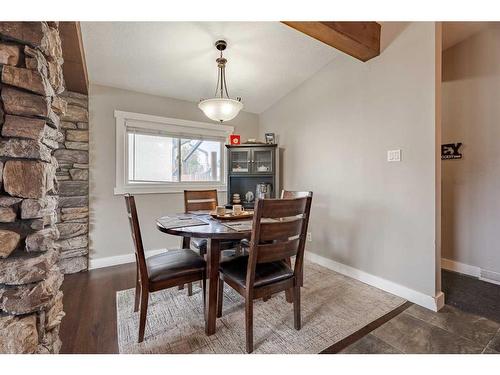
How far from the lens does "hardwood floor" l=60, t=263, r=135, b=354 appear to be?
5.05 feet

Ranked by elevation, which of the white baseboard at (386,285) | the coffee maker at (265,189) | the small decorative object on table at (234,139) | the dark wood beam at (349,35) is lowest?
the white baseboard at (386,285)

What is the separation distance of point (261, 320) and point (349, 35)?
2.54m

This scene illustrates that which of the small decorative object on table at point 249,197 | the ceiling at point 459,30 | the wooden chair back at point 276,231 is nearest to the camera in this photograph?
the wooden chair back at point 276,231

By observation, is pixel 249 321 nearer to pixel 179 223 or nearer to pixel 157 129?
pixel 179 223

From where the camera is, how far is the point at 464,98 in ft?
8.79

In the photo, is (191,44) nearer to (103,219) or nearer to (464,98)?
(103,219)

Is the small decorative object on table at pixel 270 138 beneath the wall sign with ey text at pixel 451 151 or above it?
above

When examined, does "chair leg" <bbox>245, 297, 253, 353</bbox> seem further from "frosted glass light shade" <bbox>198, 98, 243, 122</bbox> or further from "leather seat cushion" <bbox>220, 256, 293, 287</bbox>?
"frosted glass light shade" <bbox>198, 98, 243, 122</bbox>

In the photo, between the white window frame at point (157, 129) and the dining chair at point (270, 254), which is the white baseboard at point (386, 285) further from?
the white window frame at point (157, 129)

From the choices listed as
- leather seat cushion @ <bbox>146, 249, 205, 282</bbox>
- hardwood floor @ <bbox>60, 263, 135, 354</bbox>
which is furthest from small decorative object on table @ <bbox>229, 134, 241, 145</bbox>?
hardwood floor @ <bbox>60, 263, 135, 354</bbox>

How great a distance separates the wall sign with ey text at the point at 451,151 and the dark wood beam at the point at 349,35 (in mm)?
1463

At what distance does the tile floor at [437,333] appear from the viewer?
1496mm

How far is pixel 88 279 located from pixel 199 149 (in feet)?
7.10

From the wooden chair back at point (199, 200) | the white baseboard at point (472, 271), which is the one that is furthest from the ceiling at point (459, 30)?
the wooden chair back at point (199, 200)
